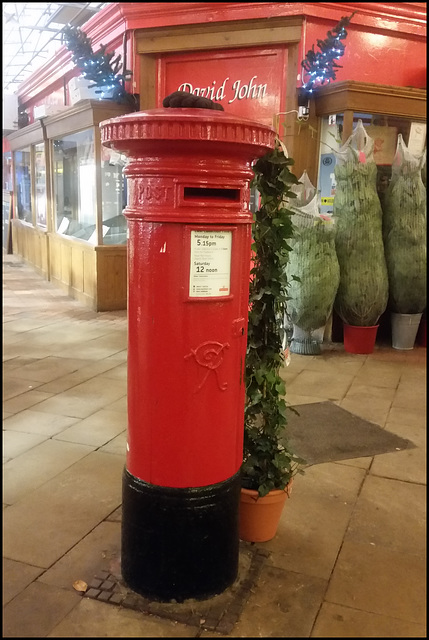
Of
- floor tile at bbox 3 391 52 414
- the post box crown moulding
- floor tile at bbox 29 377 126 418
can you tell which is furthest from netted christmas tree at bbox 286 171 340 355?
the post box crown moulding

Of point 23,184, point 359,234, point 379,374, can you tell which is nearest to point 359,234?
point 359,234

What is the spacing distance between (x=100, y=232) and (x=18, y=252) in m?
8.03

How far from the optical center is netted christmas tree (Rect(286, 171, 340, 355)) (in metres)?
6.64

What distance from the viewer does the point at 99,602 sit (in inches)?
100

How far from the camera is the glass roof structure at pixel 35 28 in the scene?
11592mm

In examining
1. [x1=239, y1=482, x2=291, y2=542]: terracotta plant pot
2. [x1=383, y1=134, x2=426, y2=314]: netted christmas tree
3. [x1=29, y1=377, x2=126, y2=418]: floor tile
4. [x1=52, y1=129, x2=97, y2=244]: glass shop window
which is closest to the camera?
[x1=239, y1=482, x2=291, y2=542]: terracotta plant pot

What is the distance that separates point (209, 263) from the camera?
90.7 inches

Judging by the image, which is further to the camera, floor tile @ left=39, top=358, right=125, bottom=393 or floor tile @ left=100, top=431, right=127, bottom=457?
floor tile @ left=39, top=358, right=125, bottom=393

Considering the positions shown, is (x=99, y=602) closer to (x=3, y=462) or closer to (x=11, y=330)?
(x=3, y=462)

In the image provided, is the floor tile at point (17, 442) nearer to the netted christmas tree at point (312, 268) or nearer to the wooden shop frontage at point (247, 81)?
the netted christmas tree at point (312, 268)

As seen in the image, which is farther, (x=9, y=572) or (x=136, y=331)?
(x=9, y=572)

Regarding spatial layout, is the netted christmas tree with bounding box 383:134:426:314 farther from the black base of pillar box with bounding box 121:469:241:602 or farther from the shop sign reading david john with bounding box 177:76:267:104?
the black base of pillar box with bounding box 121:469:241:602

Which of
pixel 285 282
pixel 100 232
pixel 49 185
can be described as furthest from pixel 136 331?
pixel 49 185

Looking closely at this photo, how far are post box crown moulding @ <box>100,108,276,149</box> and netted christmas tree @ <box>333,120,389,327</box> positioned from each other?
4.81 meters
